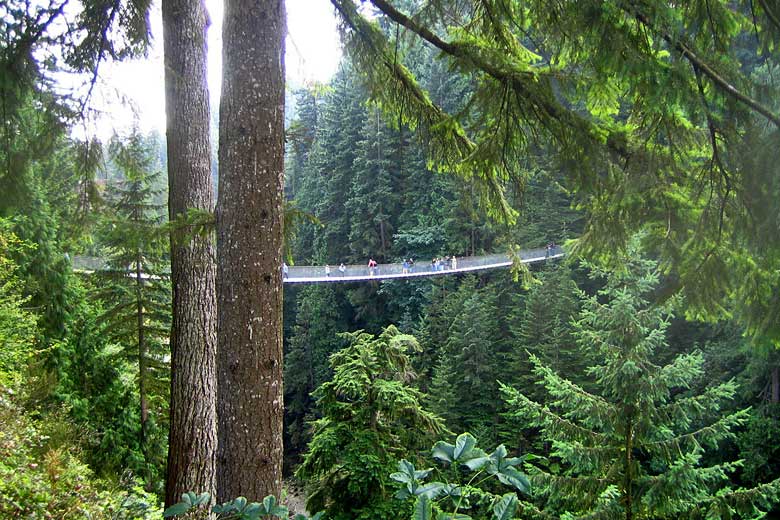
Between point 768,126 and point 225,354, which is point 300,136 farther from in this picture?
point 768,126

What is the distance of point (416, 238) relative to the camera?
21.7 metres

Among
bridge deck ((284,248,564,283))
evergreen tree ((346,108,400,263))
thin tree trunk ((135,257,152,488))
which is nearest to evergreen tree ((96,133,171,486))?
thin tree trunk ((135,257,152,488))

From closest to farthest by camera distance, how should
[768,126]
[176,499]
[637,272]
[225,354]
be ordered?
[768,126], [225,354], [176,499], [637,272]

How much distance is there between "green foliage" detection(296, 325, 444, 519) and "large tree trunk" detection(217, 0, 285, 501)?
377cm

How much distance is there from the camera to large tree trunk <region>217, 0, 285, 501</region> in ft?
6.60

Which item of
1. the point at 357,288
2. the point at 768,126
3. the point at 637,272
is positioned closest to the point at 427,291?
the point at 357,288

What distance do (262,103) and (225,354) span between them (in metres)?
0.95

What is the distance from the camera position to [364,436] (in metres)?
5.78

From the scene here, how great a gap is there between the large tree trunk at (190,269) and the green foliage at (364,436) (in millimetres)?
2734

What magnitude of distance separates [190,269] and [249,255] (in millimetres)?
1150

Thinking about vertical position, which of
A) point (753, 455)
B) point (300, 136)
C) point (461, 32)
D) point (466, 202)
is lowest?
point (753, 455)

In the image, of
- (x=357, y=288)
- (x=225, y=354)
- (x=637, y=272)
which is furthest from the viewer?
(x=357, y=288)

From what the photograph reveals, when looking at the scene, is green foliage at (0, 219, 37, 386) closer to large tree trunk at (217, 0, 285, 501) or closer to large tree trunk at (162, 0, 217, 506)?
large tree trunk at (162, 0, 217, 506)

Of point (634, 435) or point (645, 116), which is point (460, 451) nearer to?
point (645, 116)
